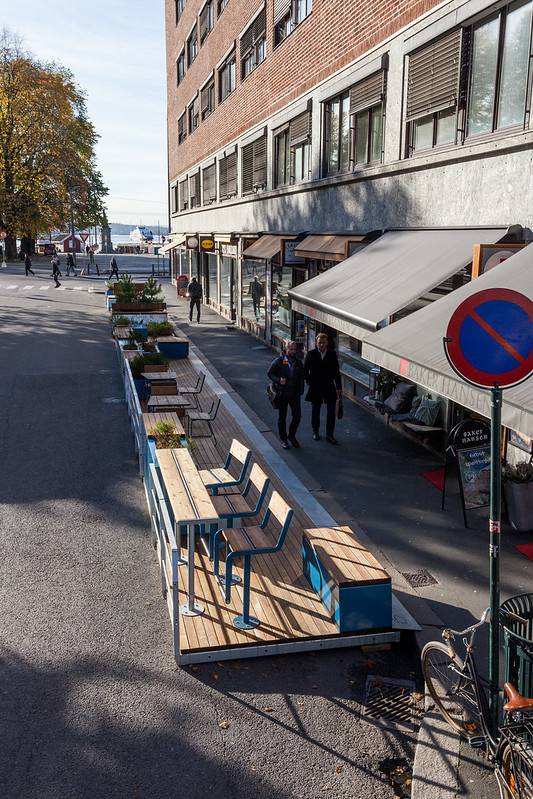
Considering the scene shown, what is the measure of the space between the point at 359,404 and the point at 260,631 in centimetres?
889

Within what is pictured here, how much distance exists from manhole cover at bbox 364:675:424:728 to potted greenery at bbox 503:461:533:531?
319 centimetres

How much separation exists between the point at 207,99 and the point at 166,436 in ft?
92.1

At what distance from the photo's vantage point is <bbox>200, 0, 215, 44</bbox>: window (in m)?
31.5

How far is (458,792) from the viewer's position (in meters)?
4.62

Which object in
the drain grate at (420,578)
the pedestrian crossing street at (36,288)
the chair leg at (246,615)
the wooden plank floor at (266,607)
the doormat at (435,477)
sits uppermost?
the chair leg at (246,615)

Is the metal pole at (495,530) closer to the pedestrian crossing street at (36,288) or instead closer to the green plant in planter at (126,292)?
the green plant in planter at (126,292)

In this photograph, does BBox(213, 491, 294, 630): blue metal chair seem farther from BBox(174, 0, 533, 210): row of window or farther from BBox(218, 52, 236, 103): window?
BBox(218, 52, 236, 103): window

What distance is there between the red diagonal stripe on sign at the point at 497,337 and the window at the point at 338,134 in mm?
11762

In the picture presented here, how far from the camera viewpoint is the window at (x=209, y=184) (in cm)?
3256

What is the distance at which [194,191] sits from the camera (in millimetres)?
39250

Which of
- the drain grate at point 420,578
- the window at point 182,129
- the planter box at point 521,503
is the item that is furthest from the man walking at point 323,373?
the window at point 182,129

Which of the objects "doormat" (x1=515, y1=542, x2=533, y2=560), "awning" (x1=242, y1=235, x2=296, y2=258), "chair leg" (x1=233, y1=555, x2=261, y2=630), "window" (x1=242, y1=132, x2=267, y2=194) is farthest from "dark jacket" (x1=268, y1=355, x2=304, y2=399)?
"window" (x1=242, y1=132, x2=267, y2=194)

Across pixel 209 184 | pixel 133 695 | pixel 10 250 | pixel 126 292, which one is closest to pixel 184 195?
pixel 209 184

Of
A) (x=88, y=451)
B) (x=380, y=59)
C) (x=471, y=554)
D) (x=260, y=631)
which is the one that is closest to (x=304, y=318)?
(x=380, y=59)
